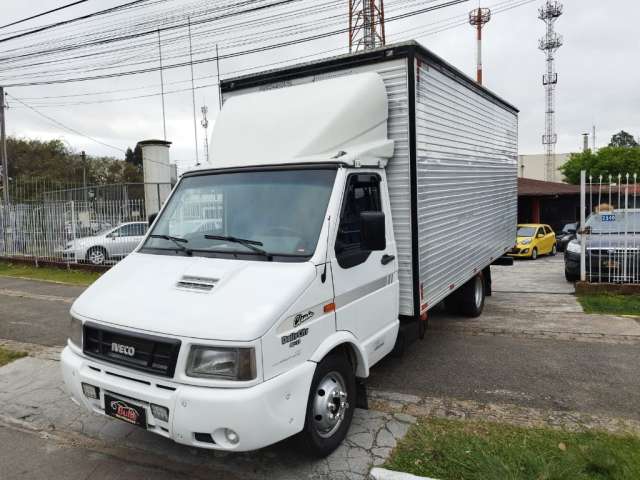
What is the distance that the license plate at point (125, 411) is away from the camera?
328 cm

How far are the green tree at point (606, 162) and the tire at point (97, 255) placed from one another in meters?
38.5

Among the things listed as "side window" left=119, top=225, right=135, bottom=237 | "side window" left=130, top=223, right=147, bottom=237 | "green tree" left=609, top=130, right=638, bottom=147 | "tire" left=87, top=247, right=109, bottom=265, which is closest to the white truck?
"side window" left=130, top=223, right=147, bottom=237

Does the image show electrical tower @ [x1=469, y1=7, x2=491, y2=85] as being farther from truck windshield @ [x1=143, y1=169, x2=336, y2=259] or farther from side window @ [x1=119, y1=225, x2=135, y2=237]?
truck windshield @ [x1=143, y1=169, x2=336, y2=259]

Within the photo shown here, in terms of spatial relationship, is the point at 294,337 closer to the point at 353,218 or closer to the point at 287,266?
the point at 287,266

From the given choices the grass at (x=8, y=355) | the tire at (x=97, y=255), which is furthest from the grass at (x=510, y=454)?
the tire at (x=97, y=255)

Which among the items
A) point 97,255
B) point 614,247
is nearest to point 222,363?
point 614,247

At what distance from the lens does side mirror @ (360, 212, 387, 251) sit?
3.76m

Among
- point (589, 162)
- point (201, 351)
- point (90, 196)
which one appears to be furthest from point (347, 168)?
point (589, 162)

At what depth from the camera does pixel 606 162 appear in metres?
42.0

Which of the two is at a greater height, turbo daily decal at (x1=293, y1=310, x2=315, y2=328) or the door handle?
the door handle

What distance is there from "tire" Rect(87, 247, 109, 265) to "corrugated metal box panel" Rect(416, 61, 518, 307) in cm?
1099

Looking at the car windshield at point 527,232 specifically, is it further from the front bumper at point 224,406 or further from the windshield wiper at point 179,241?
the front bumper at point 224,406

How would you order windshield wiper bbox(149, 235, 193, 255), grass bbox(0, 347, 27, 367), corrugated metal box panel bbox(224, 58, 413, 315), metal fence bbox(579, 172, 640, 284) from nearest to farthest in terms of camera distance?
1. windshield wiper bbox(149, 235, 193, 255)
2. corrugated metal box panel bbox(224, 58, 413, 315)
3. grass bbox(0, 347, 27, 367)
4. metal fence bbox(579, 172, 640, 284)

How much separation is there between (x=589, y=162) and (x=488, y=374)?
45.0 metres
